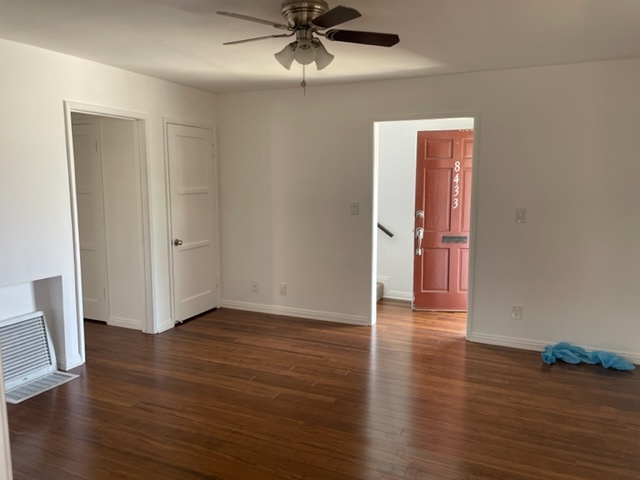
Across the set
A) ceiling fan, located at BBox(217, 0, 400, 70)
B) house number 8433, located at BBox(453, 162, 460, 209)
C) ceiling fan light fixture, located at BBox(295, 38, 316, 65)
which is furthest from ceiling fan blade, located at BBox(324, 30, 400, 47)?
house number 8433, located at BBox(453, 162, 460, 209)

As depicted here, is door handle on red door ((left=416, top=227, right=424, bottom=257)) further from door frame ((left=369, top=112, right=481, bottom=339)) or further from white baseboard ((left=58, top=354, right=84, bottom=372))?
white baseboard ((left=58, top=354, right=84, bottom=372))

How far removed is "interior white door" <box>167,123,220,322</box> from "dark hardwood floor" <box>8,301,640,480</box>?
75 cm

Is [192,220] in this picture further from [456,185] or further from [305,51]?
[456,185]

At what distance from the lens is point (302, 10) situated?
237cm

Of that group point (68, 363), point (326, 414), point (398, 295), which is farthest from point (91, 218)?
point (398, 295)

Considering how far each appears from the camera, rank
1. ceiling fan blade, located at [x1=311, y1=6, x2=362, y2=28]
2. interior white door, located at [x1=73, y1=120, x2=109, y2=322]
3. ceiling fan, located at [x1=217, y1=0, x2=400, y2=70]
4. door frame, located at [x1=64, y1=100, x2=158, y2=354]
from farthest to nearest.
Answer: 1. interior white door, located at [x1=73, y1=120, x2=109, y2=322]
2. door frame, located at [x1=64, y1=100, x2=158, y2=354]
3. ceiling fan, located at [x1=217, y1=0, x2=400, y2=70]
4. ceiling fan blade, located at [x1=311, y1=6, x2=362, y2=28]

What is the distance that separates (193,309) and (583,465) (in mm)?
3833

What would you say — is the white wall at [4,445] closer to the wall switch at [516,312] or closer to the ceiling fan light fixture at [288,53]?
the ceiling fan light fixture at [288,53]

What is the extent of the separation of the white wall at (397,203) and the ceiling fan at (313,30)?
3119mm

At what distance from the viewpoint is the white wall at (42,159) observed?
315cm

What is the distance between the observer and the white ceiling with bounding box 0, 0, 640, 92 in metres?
2.50

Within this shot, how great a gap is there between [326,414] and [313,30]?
232cm

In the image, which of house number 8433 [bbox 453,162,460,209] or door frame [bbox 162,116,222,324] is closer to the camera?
door frame [bbox 162,116,222,324]

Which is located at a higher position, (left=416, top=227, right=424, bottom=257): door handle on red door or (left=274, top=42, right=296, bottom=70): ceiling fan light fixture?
(left=274, top=42, right=296, bottom=70): ceiling fan light fixture
